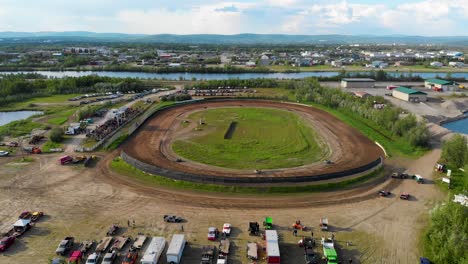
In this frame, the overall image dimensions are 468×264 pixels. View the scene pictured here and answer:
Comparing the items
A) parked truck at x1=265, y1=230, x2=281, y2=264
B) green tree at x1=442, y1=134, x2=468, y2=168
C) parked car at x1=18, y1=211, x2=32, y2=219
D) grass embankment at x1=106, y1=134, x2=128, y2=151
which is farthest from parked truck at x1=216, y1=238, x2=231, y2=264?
green tree at x1=442, y1=134, x2=468, y2=168

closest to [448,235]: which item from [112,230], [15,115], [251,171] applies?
[251,171]

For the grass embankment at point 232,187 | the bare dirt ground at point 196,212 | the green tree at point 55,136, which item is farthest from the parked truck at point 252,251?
the green tree at point 55,136

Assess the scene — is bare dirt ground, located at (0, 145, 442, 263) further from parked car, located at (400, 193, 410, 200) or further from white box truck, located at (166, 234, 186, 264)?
white box truck, located at (166, 234, 186, 264)

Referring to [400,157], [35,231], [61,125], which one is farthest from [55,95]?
[400,157]

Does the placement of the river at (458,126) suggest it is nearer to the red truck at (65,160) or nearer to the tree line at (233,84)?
the tree line at (233,84)

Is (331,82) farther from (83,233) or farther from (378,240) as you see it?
(83,233)

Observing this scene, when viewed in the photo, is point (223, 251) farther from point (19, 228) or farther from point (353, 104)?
point (353, 104)
